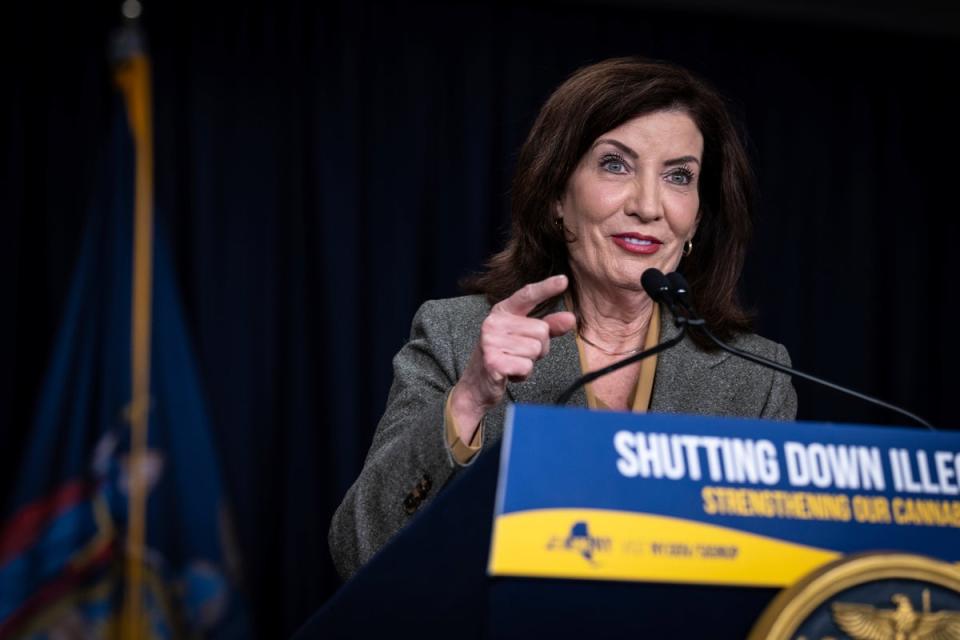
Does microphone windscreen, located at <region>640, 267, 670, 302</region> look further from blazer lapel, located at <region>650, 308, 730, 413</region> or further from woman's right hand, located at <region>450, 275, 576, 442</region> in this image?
blazer lapel, located at <region>650, 308, 730, 413</region>

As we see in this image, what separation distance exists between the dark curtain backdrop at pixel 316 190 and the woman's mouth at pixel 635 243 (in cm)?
169

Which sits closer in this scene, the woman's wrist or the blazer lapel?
the woman's wrist

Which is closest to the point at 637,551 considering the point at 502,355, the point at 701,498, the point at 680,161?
the point at 701,498

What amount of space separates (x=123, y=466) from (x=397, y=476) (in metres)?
0.43

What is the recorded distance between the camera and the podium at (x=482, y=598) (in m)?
0.79

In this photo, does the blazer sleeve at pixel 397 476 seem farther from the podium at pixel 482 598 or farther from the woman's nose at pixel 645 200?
the woman's nose at pixel 645 200

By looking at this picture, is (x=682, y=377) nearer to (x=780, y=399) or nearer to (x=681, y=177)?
(x=780, y=399)

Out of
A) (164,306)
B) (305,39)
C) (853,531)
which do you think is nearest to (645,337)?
(164,306)

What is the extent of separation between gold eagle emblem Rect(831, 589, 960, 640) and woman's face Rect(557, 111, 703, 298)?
100cm

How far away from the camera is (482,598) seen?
937 millimetres

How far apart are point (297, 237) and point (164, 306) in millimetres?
1833

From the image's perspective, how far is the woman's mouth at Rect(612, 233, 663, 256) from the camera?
5.87ft

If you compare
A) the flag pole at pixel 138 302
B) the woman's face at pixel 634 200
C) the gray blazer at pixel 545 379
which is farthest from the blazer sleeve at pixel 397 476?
the woman's face at pixel 634 200

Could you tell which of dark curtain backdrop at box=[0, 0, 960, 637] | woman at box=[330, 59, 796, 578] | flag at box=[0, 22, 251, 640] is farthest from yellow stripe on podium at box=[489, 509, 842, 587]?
dark curtain backdrop at box=[0, 0, 960, 637]
